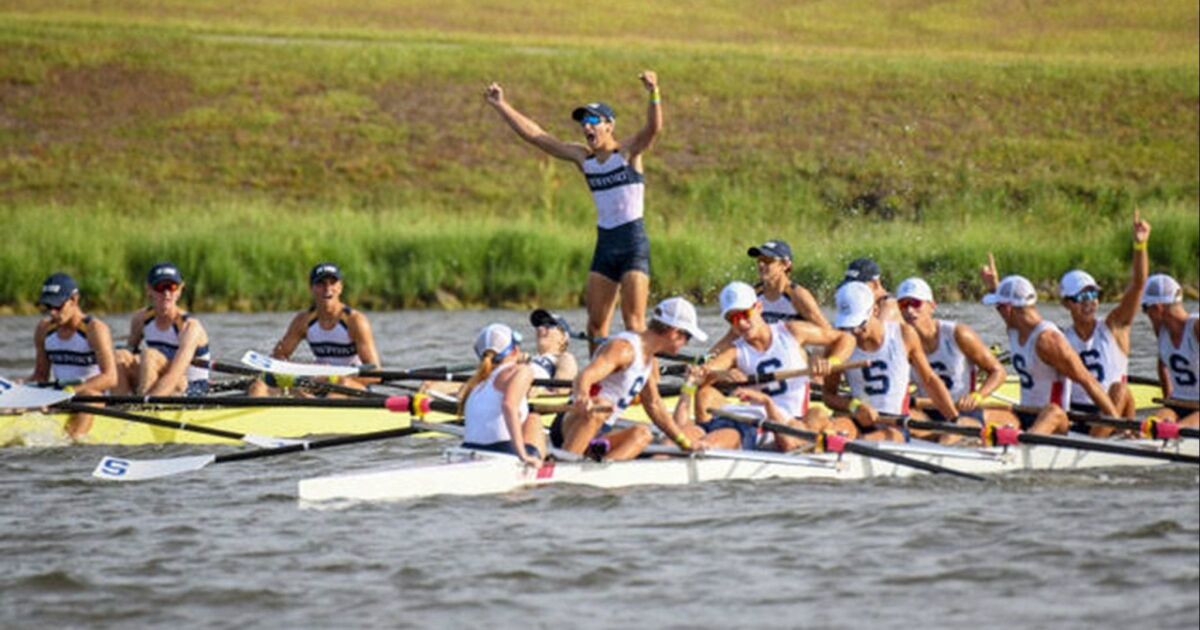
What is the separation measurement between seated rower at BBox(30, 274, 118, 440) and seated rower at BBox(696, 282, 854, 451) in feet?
14.7

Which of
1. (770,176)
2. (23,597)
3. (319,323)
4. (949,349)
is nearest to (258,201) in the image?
(770,176)

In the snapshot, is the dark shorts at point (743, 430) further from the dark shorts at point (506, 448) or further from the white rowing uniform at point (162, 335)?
the white rowing uniform at point (162, 335)

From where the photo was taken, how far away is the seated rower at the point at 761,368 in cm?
1296

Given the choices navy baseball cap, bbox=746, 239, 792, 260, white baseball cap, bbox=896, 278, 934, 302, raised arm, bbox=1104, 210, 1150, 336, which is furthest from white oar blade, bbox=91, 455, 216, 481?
raised arm, bbox=1104, 210, 1150, 336

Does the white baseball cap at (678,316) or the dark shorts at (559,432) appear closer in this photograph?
the white baseball cap at (678,316)

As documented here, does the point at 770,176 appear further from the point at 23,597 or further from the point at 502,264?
the point at 23,597

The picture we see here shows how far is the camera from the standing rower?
14.8 m

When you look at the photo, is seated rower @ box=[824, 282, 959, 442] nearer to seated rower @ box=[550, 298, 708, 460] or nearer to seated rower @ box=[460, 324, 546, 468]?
seated rower @ box=[550, 298, 708, 460]

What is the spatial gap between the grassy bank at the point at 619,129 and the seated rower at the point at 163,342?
13.6m

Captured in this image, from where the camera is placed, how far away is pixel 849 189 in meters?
39.7

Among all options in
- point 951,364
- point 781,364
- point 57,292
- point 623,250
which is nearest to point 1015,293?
point 951,364

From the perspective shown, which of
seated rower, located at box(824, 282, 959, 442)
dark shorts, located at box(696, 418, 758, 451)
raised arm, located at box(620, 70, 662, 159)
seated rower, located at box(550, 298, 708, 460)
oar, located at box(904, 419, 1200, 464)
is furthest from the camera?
raised arm, located at box(620, 70, 662, 159)

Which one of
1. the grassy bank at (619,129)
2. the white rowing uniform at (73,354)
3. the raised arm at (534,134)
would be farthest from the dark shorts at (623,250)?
the grassy bank at (619,129)

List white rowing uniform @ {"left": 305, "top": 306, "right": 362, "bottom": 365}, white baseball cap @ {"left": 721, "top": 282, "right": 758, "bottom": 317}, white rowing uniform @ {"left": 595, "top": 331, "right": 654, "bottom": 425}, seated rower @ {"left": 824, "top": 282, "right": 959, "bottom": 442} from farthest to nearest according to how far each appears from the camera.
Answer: white rowing uniform @ {"left": 305, "top": 306, "right": 362, "bottom": 365}
seated rower @ {"left": 824, "top": 282, "right": 959, "bottom": 442}
white baseball cap @ {"left": 721, "top": 282, "right": 758, "bottom": 317}
white rowing uniform @ {"left": 595, "top": 331, "right": 654, "bottom": 425}
